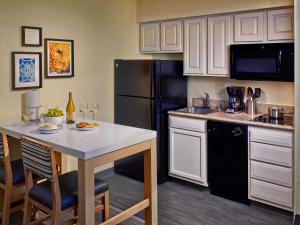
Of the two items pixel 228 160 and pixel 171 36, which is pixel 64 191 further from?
pixel 171 36

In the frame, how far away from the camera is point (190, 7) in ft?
13.1

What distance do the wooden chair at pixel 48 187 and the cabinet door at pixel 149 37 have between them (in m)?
2.44

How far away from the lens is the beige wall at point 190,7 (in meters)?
3.43

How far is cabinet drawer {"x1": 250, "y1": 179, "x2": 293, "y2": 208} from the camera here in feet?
10.5

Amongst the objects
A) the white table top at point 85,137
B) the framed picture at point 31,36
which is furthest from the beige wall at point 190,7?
the white table top at point 85,137

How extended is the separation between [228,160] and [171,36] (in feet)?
5.84

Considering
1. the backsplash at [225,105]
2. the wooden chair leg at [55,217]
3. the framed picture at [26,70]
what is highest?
the framed picture at [26,70]

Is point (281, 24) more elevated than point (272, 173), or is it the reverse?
point (281, 24)

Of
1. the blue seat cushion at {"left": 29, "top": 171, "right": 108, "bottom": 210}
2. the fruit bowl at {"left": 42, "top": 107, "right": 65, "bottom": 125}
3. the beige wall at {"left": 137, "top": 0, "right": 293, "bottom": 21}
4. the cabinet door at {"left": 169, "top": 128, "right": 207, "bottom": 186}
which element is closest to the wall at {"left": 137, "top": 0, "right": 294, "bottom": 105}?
the beige wall at {"left": 137, "top": 0, "right": 293, "bottom": 21}

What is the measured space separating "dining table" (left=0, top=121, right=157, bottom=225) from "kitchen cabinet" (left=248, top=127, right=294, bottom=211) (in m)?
1.17

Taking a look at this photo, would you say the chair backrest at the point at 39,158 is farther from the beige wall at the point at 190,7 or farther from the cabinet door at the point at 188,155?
the beige wall at the point at 190,7

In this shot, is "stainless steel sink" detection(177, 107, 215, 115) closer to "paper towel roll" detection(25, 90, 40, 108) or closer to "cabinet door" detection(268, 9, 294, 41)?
"cabinet door" detection(268, 9, 294, 41)

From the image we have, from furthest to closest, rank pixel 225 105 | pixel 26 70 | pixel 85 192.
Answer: pixel 225 105 < pixel 26 70 < pixel 85 192

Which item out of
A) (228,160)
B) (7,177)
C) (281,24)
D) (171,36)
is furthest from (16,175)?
(281,24)
